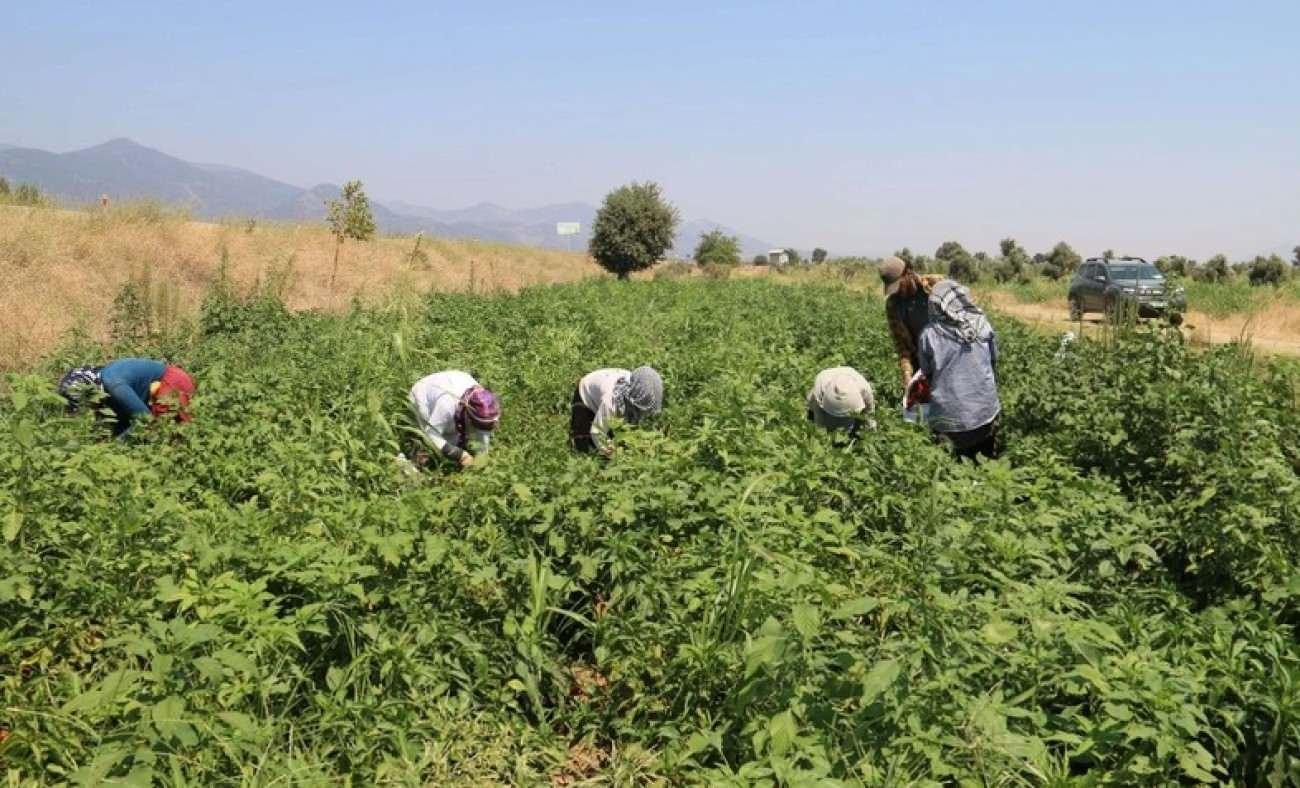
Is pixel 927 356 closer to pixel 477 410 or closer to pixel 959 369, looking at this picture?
pixel 959 369

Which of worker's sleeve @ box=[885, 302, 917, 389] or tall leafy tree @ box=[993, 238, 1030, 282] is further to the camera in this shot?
tall leafy tree @ box=[993, 238, 1030, 282]

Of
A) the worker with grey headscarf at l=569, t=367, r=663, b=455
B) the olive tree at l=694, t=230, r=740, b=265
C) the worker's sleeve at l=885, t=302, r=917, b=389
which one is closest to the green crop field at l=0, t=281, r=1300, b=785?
the worker with grey headscarf at l=569, t=367, r=663, b=455

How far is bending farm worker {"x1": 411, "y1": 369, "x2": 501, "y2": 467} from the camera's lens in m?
4.89

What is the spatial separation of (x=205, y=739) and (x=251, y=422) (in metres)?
2.67

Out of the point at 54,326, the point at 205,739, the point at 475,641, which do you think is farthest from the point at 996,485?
the point at 54,326

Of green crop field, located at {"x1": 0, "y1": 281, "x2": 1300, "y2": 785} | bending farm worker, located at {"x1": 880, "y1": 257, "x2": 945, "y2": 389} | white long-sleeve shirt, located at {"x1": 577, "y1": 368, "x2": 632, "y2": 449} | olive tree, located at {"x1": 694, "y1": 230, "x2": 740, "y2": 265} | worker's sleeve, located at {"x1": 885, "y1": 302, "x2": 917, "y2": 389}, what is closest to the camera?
green crop field, located at {"x1": 0, "y1": 281, "x2": 1300, "y2": 785}

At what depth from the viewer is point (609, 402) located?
5.22m

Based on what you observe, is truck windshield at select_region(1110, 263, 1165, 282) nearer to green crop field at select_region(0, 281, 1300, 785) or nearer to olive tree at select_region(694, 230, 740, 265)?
green crop field at select_region(0, 281, 1300, 785)

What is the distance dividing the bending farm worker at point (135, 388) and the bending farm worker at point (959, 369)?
4355mm

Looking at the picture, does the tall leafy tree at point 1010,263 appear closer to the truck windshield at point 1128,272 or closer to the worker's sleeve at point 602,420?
the truck windshield at point 1128,272

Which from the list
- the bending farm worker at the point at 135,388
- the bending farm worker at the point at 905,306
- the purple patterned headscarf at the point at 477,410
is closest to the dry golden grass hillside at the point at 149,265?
the bending farm worker at the point at 135,388

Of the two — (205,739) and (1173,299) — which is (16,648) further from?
(1173,299)

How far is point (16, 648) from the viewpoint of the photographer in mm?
2723

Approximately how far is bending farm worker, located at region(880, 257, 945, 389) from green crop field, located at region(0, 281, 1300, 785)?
5.09ft
